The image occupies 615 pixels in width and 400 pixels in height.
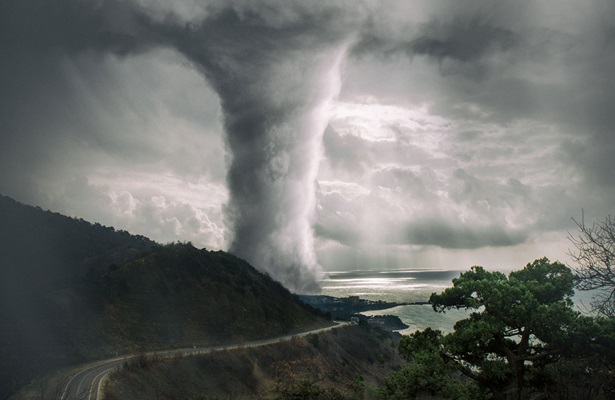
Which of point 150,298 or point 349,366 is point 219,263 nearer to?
point 150,298

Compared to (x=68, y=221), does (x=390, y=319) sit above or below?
below

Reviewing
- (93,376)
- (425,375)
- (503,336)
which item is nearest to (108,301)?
(93,376)

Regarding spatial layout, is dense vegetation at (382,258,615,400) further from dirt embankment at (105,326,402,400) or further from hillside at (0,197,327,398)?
hillside at (0,197,327,398)

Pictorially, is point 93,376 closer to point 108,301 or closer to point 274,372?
point 274,372

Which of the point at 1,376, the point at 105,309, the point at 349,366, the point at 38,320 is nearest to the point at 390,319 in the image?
the point at 349,366

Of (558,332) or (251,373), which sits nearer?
(558,332)

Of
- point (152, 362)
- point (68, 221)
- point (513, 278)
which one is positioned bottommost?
point (152, 362)
